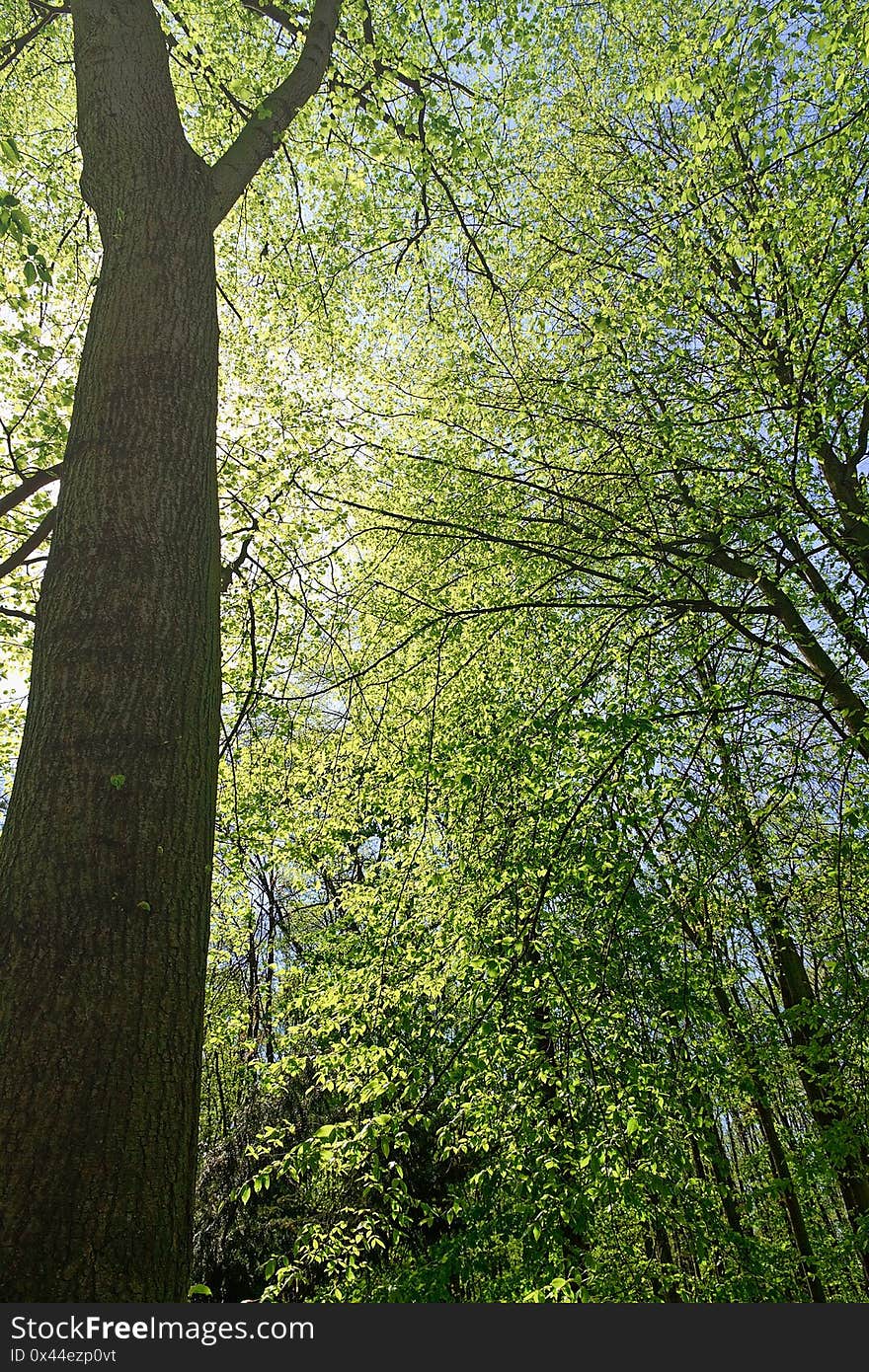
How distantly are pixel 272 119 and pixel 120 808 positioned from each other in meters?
3.68

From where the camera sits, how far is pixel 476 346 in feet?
25.6

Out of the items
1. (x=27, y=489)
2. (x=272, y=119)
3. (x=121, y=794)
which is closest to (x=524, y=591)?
(x=272, y=119)

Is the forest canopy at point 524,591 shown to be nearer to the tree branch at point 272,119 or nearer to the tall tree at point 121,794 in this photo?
the tree branch at point 272,119

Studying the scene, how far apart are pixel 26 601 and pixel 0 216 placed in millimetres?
5070

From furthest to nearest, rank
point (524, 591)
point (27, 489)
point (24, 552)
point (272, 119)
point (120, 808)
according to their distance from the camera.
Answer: point (524, 591) < point (24, 552) < point (27, 489) < point (272, 119) < point (120, 808)

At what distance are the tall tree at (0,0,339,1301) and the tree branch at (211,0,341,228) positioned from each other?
29cm

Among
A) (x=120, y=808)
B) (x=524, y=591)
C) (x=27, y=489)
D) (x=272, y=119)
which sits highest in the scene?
(x=27, y=489)

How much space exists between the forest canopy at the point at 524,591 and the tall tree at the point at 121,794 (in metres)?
0.86

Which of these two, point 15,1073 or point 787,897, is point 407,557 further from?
point 15,1073

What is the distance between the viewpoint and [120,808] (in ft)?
6.44

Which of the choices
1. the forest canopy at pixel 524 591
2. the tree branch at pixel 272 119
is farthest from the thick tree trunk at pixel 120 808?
the forest canopy at pixel 524 591

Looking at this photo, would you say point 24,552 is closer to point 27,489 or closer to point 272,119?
point 27,489

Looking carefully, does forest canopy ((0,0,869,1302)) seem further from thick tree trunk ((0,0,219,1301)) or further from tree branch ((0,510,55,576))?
thick tree trunk ((0,0,219,1301))

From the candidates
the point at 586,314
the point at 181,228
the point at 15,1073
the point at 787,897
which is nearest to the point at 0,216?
the point at 181,228
